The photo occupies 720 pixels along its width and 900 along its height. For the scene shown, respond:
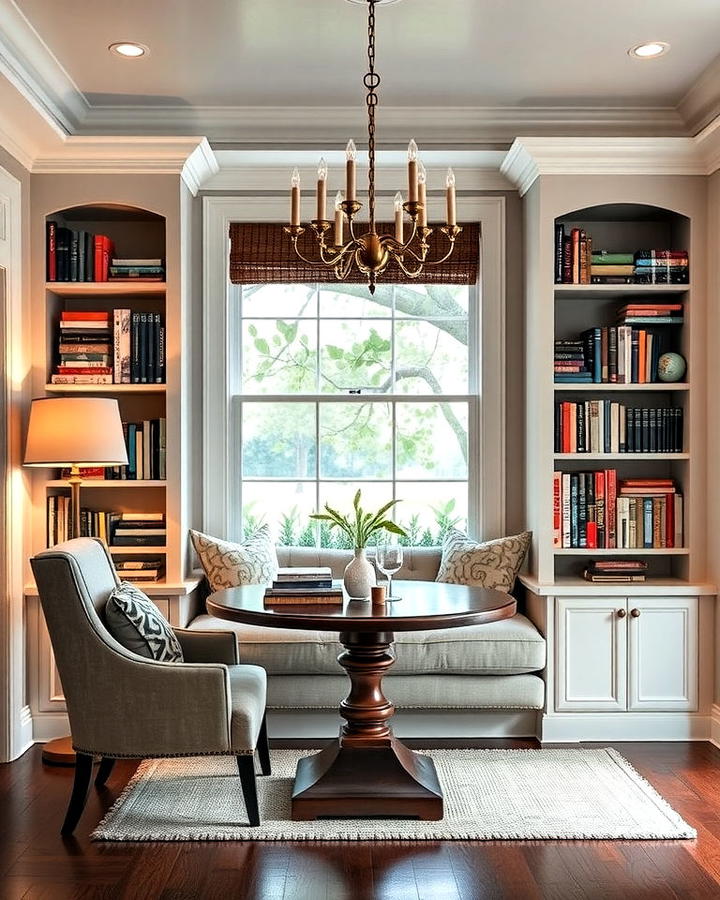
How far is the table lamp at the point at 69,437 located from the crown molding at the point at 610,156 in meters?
2.17

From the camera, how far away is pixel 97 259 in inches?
185

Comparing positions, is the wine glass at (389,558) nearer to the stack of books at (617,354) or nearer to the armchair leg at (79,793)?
the armchair leg at (79,793)

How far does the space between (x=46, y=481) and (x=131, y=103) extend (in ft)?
5.69

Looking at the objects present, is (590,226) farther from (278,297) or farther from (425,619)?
(425,619)

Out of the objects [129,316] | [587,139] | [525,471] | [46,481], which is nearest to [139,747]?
[46,481]

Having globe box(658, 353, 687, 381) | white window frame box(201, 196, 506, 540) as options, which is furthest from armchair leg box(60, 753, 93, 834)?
globe box(658, 353, 687, 381)

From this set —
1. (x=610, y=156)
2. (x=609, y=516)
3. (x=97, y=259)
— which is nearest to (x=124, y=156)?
(x=97, y=259)

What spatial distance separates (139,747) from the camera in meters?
3.38

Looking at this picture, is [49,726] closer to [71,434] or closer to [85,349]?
[71,434]

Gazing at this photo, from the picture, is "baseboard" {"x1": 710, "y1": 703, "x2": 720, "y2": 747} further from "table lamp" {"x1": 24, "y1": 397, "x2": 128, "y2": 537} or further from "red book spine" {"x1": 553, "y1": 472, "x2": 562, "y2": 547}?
"table lamp" {"x1": 24, "y1": 397, "x2": 128, "y2": 537}

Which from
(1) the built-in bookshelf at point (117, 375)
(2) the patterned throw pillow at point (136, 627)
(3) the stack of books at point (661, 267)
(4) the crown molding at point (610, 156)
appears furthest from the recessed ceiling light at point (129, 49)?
(3) the stack of books at point (661, 267)

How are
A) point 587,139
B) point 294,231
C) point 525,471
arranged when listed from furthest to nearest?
point 525,471 < point 587,139 < point 294,231

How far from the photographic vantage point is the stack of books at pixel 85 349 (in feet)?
15.3

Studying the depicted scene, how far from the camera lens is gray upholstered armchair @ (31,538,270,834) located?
11.0 ft
